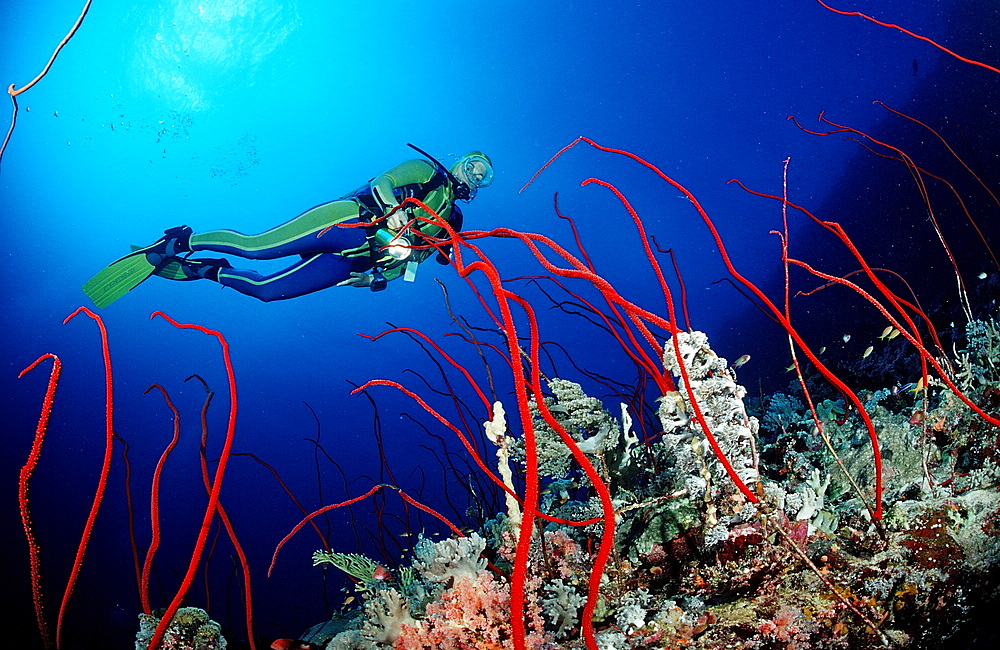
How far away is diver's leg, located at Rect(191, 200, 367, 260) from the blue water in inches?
167

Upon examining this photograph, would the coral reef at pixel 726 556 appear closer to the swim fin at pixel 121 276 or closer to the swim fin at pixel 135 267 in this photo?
the swim fin at pixel 135 267

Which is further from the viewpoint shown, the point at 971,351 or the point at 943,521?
the point at 971,351

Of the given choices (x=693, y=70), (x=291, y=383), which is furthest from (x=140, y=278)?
(x=693, y=70)

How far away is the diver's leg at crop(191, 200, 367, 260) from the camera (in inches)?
270

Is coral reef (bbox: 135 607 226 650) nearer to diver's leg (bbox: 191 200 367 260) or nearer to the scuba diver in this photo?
the scuba diver

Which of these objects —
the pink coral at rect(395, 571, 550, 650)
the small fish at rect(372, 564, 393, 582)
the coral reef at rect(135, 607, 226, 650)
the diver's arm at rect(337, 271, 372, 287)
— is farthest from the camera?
the diver's arm at rect(337, 271, 372, 287)

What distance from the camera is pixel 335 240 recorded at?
712 cm

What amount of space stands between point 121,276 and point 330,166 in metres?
8.10

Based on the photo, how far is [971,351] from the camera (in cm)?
375

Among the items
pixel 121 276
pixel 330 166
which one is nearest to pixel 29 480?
pixel 121 276

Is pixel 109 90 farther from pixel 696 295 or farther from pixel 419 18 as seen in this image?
pixel 696 295

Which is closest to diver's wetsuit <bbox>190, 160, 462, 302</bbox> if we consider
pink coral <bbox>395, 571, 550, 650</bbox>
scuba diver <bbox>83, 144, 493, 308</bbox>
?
scuba diver <bbox>83, 144, 493, 308</bbox>

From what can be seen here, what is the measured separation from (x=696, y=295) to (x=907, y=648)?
25451 millimetres

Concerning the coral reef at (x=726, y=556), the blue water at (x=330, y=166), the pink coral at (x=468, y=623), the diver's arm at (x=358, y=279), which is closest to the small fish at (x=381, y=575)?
the coral reef at (x=726, y=556)
